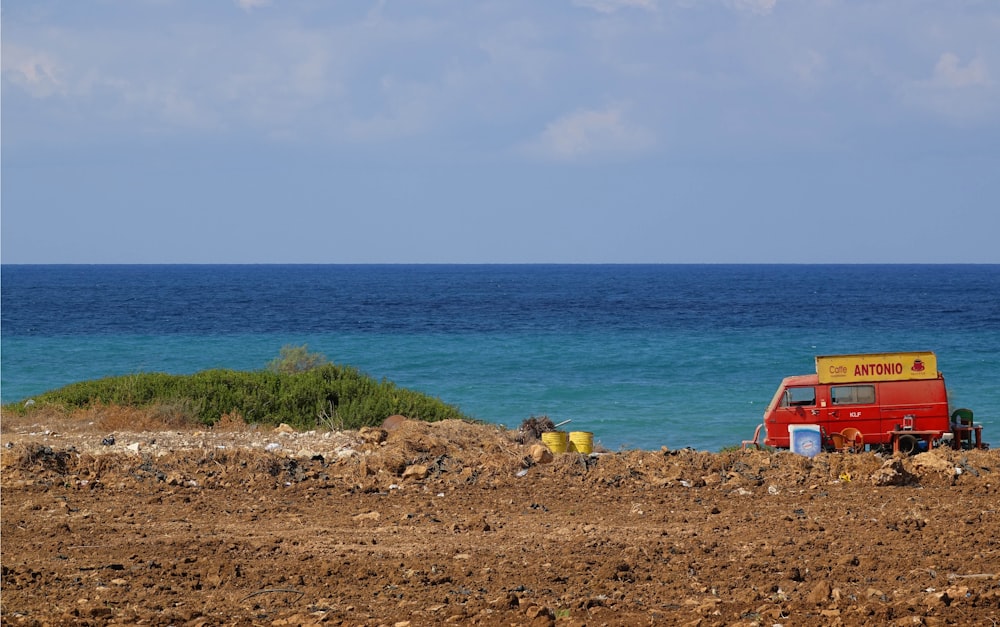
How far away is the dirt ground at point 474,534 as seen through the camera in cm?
754

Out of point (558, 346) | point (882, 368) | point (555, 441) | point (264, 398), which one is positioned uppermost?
point (882, 368)

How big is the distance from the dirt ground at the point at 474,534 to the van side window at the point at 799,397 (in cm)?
445

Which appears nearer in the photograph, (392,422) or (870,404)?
(870,404)

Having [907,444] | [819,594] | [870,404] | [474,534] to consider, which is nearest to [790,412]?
[870,404]

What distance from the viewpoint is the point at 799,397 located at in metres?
18.5

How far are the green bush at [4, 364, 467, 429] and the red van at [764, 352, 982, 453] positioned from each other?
8.36m

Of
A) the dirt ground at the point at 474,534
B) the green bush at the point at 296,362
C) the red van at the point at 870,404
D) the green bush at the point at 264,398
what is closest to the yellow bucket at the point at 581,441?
the dirt ground at the point at 474,534

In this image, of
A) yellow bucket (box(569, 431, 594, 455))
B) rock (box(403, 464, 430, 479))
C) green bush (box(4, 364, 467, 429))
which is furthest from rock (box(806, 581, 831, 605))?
green bush (box(4, 364, 467, 429))

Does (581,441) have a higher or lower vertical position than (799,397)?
lower

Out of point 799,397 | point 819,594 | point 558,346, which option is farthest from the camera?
point 558,346

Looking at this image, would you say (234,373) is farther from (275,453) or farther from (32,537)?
(32,537)

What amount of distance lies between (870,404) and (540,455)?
295 inches

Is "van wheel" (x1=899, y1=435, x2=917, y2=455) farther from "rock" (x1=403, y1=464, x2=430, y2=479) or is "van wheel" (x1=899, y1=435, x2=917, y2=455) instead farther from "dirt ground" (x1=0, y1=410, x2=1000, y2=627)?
"rock" (x1=403, y1=464, x2=430, y2=479)

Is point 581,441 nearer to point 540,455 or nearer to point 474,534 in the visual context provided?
point 540,455
